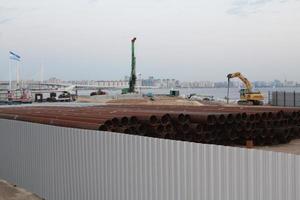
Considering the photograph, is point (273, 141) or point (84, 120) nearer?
point (84, 120)

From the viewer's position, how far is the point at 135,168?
750 centimetres

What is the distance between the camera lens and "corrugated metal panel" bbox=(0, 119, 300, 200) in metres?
5.05

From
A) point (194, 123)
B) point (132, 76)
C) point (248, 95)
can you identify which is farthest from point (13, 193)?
point (132, 76)

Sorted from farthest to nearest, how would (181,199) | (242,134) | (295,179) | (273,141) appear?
(273,141)
(242,134)
(181,199)
(295,179)

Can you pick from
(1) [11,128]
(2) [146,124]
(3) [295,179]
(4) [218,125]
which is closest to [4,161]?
(1) [11,128]

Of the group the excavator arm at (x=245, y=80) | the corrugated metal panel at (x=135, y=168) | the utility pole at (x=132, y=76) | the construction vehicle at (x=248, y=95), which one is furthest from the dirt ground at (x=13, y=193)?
the utility pole at (x=132, y=76)

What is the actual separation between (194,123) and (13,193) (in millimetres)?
6585

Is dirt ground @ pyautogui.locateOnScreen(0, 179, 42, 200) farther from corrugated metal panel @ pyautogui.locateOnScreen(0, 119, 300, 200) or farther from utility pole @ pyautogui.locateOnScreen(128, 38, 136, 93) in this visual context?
utility pole @ pyautogui.locateOnScreen(128, 38, 136, 93)

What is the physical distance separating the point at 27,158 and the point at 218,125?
284 inches

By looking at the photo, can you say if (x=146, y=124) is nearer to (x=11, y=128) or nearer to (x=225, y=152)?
(x=11, y=128)

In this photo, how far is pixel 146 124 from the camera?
1366cm

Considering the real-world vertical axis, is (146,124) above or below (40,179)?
above

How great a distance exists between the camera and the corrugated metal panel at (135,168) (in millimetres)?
5051

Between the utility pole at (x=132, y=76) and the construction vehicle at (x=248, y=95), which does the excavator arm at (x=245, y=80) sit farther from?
the utility pole at (x=132, y=76)
